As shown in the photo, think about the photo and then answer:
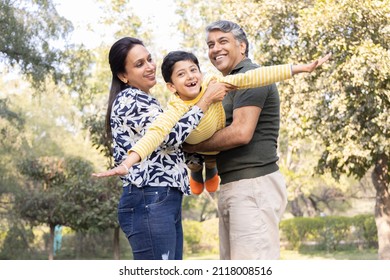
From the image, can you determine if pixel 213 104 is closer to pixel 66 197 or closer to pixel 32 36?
pixel 32 36

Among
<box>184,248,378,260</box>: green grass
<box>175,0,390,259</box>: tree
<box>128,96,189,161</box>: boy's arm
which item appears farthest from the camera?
<box>184,248,378,260</box>: green grass

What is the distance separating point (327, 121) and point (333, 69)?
991mm

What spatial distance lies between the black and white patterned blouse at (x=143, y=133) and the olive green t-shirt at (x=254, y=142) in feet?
1.00

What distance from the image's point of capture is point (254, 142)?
2.78m

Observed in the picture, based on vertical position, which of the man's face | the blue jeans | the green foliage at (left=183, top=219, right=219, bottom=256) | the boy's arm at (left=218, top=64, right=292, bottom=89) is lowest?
the green foliage at (left=183, top=219, right=219, bottom=256)

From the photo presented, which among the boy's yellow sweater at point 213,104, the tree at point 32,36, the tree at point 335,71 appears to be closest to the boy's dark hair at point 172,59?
the boy's yellow sweater at point 213,104

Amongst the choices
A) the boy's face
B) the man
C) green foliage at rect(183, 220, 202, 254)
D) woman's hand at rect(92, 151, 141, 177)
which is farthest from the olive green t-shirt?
green foliage at rect(183, 220, 202, 254)

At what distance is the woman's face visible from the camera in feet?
8.48

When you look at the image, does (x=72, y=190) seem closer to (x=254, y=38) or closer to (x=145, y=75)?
(x=254, y=38)

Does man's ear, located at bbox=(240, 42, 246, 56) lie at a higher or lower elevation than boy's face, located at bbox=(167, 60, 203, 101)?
higher

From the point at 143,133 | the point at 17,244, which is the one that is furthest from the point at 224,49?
the point at 17,244

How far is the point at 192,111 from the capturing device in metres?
2.53

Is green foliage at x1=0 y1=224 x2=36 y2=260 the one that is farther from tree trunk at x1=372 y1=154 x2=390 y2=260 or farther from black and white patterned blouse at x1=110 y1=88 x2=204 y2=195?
black and white patterned blouse at x1=110 y1=88 x2=204 y2=195

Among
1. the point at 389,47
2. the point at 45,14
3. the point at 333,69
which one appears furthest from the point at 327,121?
the point at 45,14
